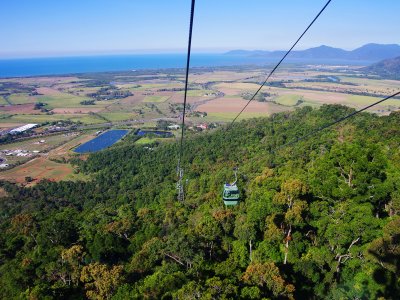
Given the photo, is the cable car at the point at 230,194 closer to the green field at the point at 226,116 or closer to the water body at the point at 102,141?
the water body at the point at 102,141

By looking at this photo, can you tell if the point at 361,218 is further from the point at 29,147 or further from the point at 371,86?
the point at 371,86

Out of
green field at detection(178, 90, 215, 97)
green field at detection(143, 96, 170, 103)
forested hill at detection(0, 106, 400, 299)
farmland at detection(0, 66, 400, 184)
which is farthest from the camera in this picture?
green field at detection(178, 90, 215, 97)

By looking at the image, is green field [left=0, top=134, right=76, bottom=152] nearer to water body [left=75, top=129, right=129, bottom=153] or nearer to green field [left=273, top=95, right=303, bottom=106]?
water body [left=75, top=129, right=129, bottom=153]

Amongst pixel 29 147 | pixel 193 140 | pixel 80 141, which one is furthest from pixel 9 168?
pixel 193 140

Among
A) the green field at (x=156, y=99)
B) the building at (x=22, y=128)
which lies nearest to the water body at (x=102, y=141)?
the building at (x=22, y=128)

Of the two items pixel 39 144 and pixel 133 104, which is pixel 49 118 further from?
pixel 133 104

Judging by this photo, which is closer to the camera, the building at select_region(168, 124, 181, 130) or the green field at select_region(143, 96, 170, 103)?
the building at select_region(168, 124, 181, 130)

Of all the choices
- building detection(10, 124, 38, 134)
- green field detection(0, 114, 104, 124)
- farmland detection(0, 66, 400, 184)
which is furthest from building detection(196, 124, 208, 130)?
building detection(10, 124, 38, 134)
